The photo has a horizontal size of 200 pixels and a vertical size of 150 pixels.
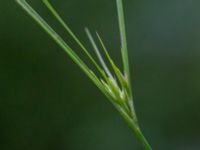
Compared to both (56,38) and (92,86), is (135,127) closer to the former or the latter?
(56,38)

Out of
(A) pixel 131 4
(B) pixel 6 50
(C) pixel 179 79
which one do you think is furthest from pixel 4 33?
(C) pixel 179 79

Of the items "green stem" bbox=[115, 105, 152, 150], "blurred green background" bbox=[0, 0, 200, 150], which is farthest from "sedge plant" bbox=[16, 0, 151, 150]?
"blurred green background" bbox=[0, 0, 200, 150]

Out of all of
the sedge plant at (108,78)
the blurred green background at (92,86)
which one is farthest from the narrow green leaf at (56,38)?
the blurred green background at (92,86)

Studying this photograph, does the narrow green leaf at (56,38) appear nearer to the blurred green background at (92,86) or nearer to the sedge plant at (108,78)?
the sedge plant at (108,78)

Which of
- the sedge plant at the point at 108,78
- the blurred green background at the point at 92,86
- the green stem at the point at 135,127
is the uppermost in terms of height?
the blurred green background at the point at 92,86

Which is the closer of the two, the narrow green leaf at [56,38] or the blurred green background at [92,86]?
the narrow green leaf at [56,38]

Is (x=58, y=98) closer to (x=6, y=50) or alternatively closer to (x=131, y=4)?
(x=6, y=50)

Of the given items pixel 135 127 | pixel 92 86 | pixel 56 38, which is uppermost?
pixel 92 86

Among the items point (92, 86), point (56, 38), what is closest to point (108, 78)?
point (56, 38)
